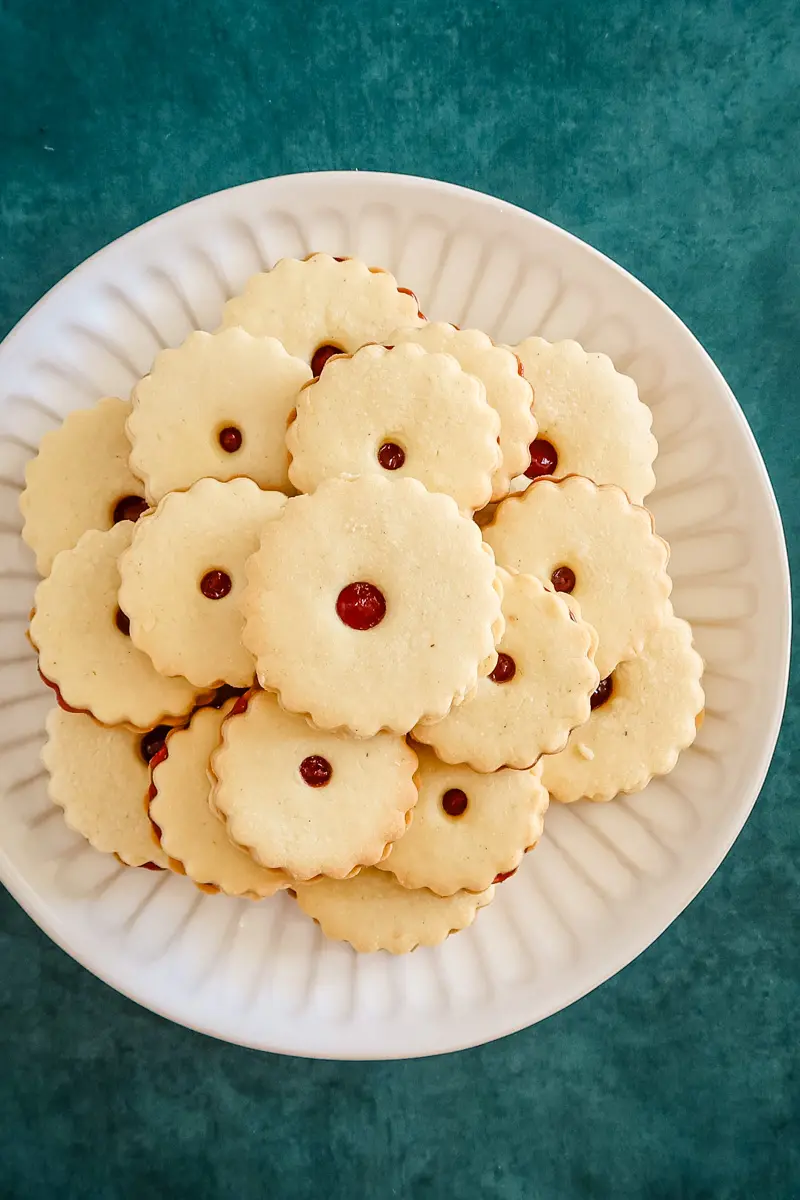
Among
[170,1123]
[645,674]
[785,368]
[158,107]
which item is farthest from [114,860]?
[785,368]

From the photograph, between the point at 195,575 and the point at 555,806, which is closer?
the point at 195,575

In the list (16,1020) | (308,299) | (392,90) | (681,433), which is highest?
(392,90)

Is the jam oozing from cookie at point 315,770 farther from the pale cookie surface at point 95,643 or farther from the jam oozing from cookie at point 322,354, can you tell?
the jam oozing from cookie at point 322,354

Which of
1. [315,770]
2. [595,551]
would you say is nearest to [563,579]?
[595,551]

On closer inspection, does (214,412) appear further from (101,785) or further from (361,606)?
(101,785)

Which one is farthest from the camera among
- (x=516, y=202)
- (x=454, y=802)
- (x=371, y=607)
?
(x=516, y=202)

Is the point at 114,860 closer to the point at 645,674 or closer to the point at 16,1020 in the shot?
the point at 16,1020
